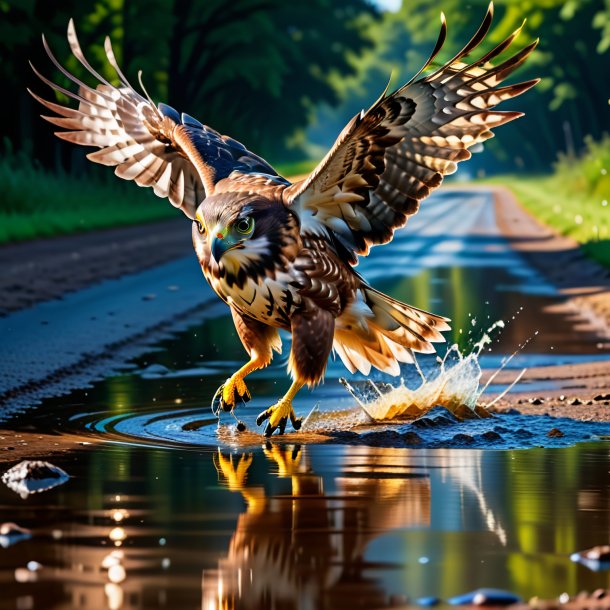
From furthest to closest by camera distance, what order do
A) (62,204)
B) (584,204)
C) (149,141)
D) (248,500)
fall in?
(584,204)
(62,204)
(149,141)
(248,500)

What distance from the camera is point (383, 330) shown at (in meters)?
9.93

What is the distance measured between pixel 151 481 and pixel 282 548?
1.66 meters

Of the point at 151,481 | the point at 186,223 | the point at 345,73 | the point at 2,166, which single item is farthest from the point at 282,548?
the point at 345,73

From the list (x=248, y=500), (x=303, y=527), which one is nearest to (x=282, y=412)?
(x=248, y=500)

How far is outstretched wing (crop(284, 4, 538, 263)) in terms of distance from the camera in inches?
341

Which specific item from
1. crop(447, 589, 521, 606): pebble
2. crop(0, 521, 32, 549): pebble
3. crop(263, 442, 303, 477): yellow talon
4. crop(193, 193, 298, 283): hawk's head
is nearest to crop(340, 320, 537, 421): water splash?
crop(263, 442, 303, 477): yellow talon

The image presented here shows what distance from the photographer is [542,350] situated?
14023 millimetres

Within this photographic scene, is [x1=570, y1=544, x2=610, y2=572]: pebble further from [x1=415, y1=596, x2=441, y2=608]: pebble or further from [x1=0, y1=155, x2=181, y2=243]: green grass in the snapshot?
[x1=0, y1=155, x2=181, y2=243]: green grass

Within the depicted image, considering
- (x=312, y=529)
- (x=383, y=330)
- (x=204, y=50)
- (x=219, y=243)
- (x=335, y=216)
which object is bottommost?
(x=312, y=529)

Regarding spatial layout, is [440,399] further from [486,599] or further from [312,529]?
[486,599]

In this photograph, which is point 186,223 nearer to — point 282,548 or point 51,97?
point 51,97

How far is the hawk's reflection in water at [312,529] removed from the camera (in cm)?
514

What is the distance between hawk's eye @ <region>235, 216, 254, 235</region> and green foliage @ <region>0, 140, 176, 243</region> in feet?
59.8

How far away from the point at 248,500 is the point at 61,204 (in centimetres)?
2749
